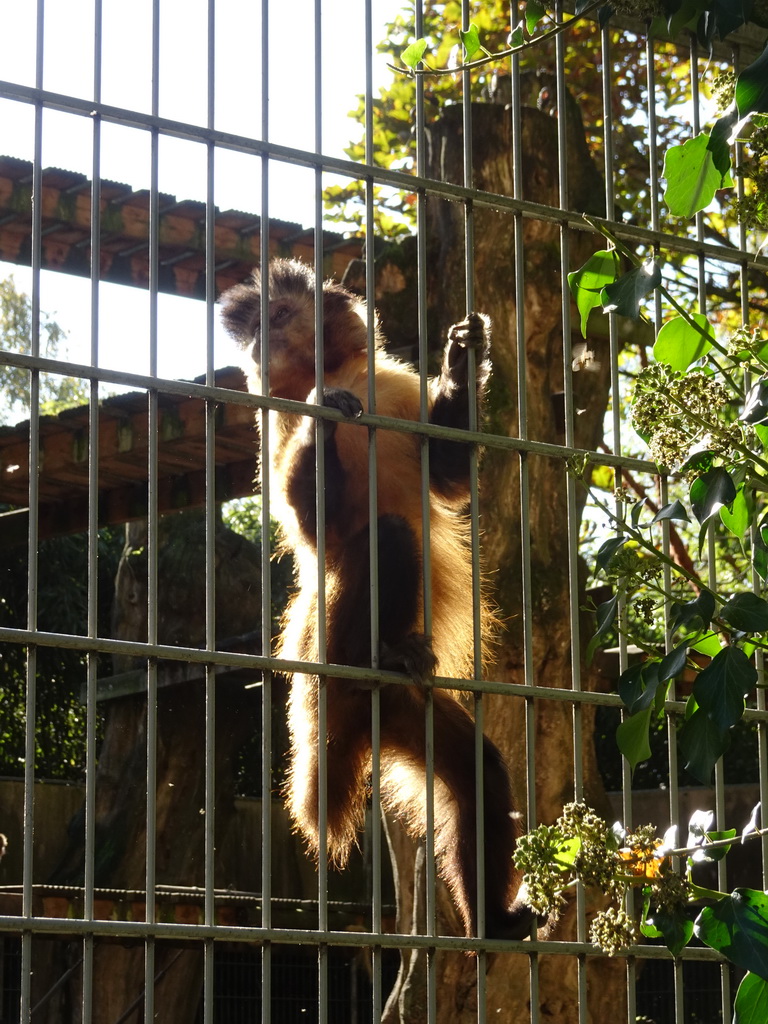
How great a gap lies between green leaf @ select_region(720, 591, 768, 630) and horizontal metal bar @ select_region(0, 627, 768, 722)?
0.80 metres

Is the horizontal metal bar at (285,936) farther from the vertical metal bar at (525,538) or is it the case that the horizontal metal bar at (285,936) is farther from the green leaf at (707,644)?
the green leaf at (707,644)

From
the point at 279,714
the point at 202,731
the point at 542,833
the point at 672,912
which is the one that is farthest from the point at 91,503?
the point at 279,714

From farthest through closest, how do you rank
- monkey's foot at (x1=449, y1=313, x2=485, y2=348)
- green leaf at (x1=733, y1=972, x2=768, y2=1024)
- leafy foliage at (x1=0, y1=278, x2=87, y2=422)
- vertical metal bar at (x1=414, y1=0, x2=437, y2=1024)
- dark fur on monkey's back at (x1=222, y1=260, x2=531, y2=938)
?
leafy foliage at (x1=0, y1=278, x2=87, y2=422) < dark fur on monkey's back at (x1=222, y1=260, x2=531, y2=938) < monkey's foot at (x1=449, y1=313, x2=485, y2=348) < vertical metal bar at (x1=414, y1=0, x2=437, y2=1024) < green leaf at (x1=733, y1=972, x2=768, y2=1024)

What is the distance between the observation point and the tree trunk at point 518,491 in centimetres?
525

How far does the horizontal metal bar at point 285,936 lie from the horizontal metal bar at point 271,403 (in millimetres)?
994

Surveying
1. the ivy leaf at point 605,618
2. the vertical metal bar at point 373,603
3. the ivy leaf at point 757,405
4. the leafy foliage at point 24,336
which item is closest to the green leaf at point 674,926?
the ivy leaf at point 605,618

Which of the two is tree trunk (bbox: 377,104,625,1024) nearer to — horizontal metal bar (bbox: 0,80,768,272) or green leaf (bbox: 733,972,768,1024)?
horizontal metal bar (bbox: 0,80,768,272)

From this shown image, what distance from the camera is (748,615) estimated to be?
2.32 metres

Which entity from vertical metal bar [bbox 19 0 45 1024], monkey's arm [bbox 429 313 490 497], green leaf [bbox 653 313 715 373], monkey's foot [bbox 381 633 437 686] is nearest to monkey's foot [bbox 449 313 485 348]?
monkey's arm [bbox 429 313 490 497]

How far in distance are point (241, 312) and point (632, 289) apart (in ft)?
8.74

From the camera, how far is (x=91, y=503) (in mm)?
2664

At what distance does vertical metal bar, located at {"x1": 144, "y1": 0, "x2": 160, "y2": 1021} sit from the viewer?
2564 mm

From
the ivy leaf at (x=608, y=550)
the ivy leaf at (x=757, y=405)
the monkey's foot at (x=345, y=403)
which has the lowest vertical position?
the ivy leaf at (x=608, y=550)

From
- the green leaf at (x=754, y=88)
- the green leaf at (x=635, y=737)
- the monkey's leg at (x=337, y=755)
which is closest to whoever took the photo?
the green leaf at (x=754, y=88)
